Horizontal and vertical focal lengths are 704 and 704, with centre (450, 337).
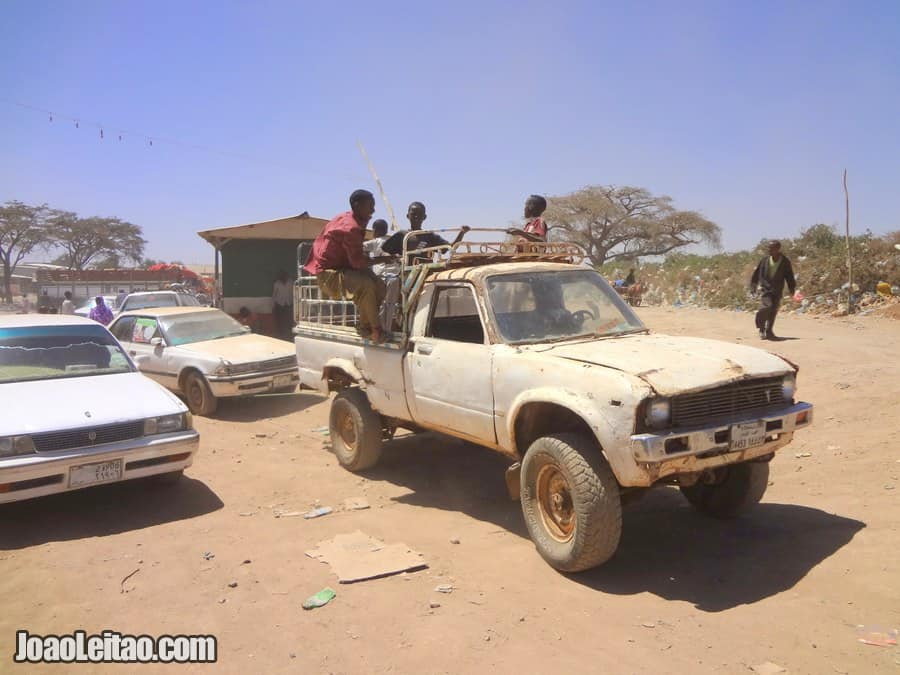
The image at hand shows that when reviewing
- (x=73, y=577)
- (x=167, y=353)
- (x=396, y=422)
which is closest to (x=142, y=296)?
(x=167, y=353)

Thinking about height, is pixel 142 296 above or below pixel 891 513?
above

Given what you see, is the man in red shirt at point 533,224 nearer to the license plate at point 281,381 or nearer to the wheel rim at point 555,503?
the wheel rim at point 555,503

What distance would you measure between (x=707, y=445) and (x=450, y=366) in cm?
204

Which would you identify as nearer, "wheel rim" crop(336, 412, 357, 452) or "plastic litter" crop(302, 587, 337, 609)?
"plastic litter" crop(302, 587, 337, 609)

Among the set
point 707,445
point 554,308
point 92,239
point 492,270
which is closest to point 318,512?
point 492,270

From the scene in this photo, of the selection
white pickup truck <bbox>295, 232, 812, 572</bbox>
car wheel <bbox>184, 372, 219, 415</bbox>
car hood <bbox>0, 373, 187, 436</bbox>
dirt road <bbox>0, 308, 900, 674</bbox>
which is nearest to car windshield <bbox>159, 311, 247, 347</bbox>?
car wheel <bbox>184, 372, 219, 415</bbox>

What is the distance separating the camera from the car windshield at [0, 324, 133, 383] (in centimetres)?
615

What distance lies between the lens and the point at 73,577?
4.40m

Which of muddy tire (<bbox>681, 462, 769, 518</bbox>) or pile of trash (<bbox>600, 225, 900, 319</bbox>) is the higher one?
pile of trash (<bbox>600, 225, 900, 319</bbox>)

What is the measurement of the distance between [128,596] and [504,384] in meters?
2.63

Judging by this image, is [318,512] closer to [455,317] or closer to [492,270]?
[455,317]

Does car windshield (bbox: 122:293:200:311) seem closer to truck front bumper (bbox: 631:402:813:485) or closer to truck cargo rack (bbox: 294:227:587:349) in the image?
truck cargo rack (bbox: 294:227:587:349)

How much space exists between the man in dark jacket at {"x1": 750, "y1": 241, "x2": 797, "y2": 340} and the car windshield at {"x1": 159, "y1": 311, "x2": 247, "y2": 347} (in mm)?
8306

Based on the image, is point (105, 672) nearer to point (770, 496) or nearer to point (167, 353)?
point (770, 496)
